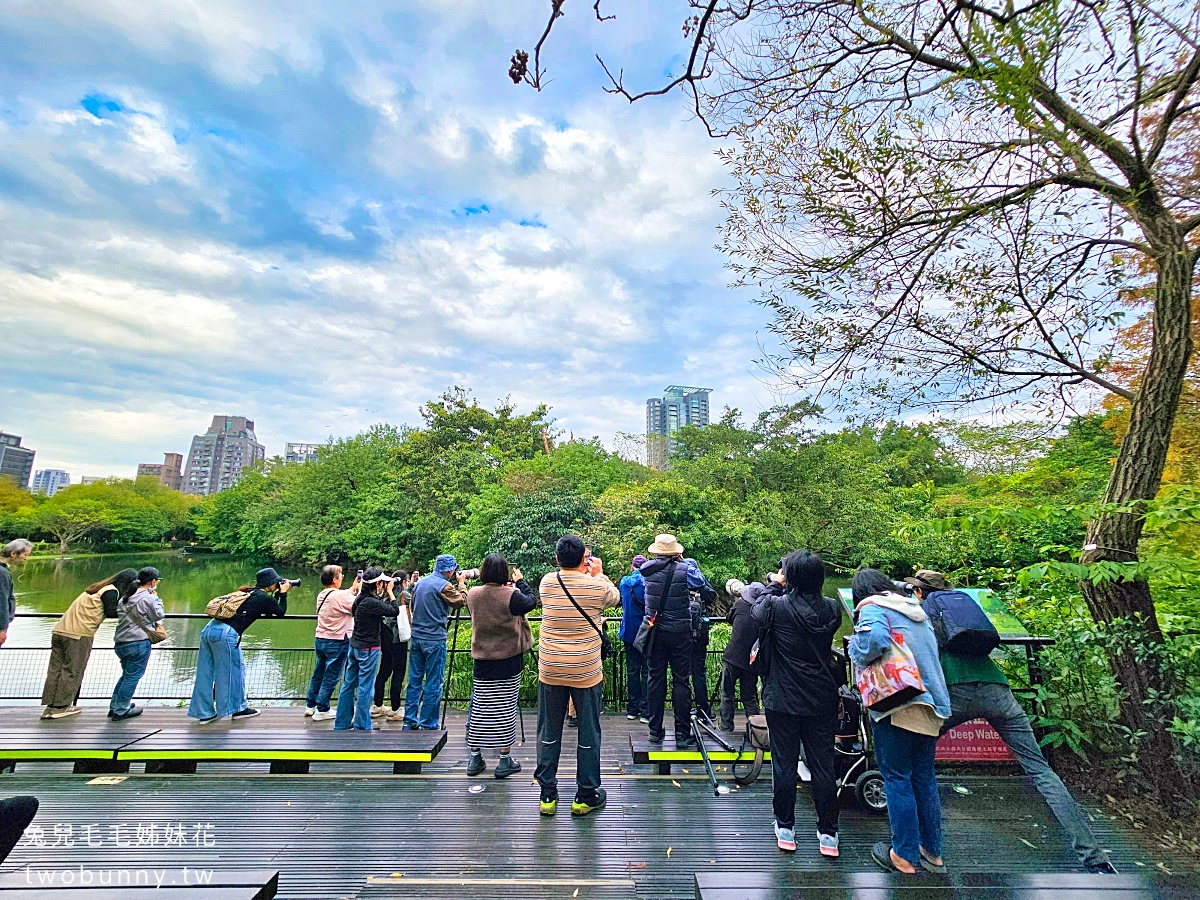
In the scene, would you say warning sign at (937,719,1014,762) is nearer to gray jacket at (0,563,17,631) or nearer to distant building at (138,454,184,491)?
gray jacket at (0,563,17,631)

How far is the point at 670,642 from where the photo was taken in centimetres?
450

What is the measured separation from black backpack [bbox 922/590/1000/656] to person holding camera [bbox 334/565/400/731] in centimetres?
424

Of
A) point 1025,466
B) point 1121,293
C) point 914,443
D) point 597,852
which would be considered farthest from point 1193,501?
point 914,443

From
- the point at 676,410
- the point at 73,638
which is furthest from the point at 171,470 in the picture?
the point at 73,638

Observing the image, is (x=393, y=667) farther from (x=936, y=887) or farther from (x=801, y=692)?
(x=936, y=887)

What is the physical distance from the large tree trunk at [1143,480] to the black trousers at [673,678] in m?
3.06

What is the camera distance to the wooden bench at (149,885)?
74.2 inches

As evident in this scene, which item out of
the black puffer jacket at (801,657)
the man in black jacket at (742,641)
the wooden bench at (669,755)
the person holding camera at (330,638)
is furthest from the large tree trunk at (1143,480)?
the person holding camera at (330,638)

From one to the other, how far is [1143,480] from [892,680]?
2.96m

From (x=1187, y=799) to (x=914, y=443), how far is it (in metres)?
28.9

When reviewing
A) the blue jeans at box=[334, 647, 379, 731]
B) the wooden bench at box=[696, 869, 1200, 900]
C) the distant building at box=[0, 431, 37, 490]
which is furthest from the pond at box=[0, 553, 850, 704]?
the distant building at box=[0, 431, 37, 490]

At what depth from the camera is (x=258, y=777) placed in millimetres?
Answer: 4070

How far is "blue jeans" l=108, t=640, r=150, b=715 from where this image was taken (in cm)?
495

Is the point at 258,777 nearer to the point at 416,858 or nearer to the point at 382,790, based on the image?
the point at 382,790
